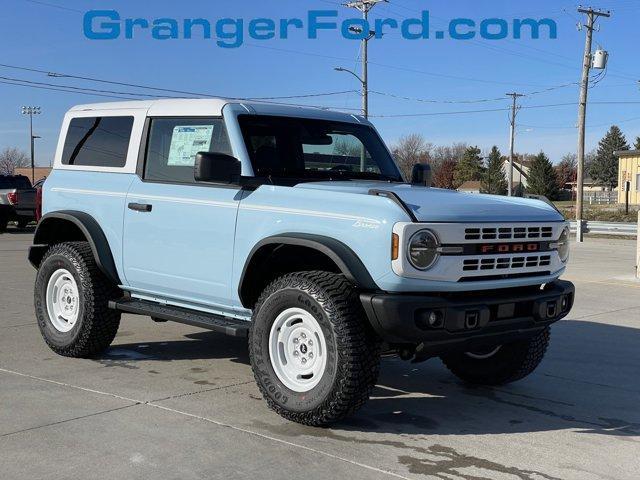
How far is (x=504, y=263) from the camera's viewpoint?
4.90 metres

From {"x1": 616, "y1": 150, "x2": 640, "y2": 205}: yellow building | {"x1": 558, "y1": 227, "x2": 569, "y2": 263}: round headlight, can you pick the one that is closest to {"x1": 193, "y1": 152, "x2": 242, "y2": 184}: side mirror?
{"x1": 558, "y1": 227, "x2": 569, "y2": 263}: round headlight

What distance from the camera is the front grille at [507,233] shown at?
4688mm

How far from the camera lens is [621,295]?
11508 mm

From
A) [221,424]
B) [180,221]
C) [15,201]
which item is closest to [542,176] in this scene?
[15,201]

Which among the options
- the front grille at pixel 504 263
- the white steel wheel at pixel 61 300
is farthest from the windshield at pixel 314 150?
the white steel wheel at pixel 61 300

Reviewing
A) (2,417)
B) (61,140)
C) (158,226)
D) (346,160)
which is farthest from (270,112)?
(2,417)

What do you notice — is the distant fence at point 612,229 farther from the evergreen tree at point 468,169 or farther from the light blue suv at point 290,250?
the evergreen tree at point 468,169

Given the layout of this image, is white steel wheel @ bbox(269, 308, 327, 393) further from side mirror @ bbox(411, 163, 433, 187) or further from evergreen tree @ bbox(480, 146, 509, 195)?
evergreen tree @ bbox(480, 146, 509, 195)

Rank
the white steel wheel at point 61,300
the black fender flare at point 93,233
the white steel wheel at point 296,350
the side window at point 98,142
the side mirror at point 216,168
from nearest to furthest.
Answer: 1. the white steel wheel at point 296,350
2. the side mirror at point 216,168
3. the black fender flare at point 93,233
4. the side window at point 98,142
5. the white steel wheel at point 61,300

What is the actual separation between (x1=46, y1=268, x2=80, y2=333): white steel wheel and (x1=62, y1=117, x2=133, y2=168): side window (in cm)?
100

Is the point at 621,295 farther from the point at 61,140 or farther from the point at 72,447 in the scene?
the point at 72,447

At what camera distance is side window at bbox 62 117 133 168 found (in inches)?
254

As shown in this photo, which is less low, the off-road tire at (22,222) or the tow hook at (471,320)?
the tow hook at (471,320)

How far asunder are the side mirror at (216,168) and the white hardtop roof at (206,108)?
634 mm
